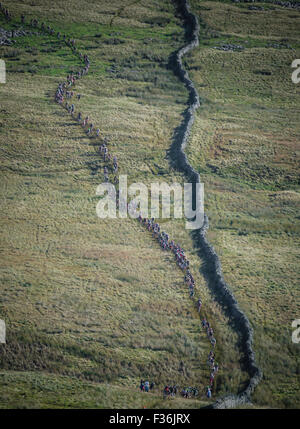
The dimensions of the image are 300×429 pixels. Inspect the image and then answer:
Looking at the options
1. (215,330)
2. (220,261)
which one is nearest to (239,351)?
(215,330)

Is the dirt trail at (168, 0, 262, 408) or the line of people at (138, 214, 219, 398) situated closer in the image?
the dirt trail at (168, 0, 262, 408)
